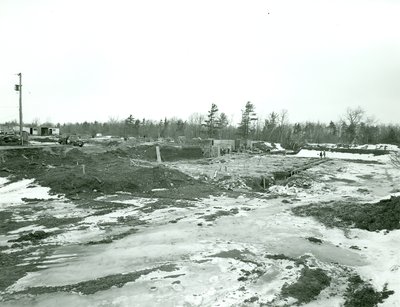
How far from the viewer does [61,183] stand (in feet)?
69.7

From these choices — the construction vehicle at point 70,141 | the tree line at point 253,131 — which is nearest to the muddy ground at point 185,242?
the construction vehicle at point 70,141

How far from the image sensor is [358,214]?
1616 cm

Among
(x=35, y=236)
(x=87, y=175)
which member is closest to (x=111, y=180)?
(x=87, y=175)

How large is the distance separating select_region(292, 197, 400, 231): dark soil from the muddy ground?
74mm

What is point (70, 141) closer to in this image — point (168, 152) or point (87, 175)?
point (168, 152)

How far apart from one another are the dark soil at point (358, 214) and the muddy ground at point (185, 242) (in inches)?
2.9

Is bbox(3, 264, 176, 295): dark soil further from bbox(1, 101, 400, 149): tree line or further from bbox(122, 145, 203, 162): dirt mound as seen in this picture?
bbox(1, 101, 400, 149): tree line

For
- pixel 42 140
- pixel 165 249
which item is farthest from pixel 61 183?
pixel 42 140

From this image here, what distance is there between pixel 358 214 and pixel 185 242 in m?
9.04

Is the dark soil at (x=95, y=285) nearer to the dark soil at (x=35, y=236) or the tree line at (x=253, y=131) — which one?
the dark soil at (x=35, y=236)

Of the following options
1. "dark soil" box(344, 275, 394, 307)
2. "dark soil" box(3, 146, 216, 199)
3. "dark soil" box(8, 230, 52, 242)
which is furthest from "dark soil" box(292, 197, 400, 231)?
"dark soil" box(8, 230, 52, 242)

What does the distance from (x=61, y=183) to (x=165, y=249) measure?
12362 mm

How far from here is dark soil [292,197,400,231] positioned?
14172 millimetres

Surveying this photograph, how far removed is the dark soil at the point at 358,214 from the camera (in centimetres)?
1417
